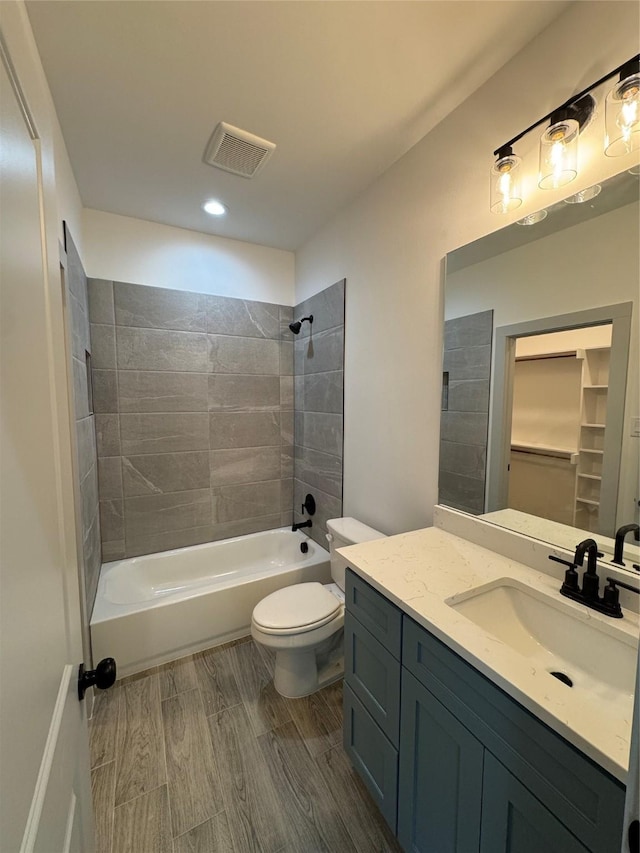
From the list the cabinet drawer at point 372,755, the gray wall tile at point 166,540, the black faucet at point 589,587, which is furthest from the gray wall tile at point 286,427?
the black faucet at point 589,587

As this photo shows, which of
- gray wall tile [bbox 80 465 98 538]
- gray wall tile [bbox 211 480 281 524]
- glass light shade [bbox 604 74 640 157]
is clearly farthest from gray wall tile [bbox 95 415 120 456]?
glass light shade [bbox 604 74 640 157]

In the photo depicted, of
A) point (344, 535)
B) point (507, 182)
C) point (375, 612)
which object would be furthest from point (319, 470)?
point (507, 182)

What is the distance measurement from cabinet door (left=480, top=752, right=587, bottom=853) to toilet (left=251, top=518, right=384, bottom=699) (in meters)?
0.92

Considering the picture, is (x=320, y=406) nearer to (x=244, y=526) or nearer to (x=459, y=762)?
(x=244, y=526)

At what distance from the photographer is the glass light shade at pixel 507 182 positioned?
1140 millimetres

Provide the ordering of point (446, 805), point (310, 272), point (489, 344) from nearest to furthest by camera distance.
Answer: point (446, 805) → point (489, 344) → point (310, 272)

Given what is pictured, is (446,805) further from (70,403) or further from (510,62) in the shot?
(510,62)

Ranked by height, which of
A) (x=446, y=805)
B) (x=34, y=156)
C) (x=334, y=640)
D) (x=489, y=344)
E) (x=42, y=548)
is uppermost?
(x=34, y=156)

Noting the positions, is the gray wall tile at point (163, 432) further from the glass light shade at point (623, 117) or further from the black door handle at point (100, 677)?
the glass light shade at point (623, 117)

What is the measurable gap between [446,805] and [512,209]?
1805mm

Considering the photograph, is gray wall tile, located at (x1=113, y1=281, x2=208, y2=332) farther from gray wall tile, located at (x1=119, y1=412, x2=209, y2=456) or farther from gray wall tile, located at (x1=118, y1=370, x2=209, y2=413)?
gray wall tile, located at (x1=119, y1=412, x2=209, y2=456)

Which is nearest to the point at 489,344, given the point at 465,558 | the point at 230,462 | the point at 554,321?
the point at 554,321

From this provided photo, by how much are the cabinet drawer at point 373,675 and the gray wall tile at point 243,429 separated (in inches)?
65.9

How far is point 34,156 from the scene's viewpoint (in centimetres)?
56
